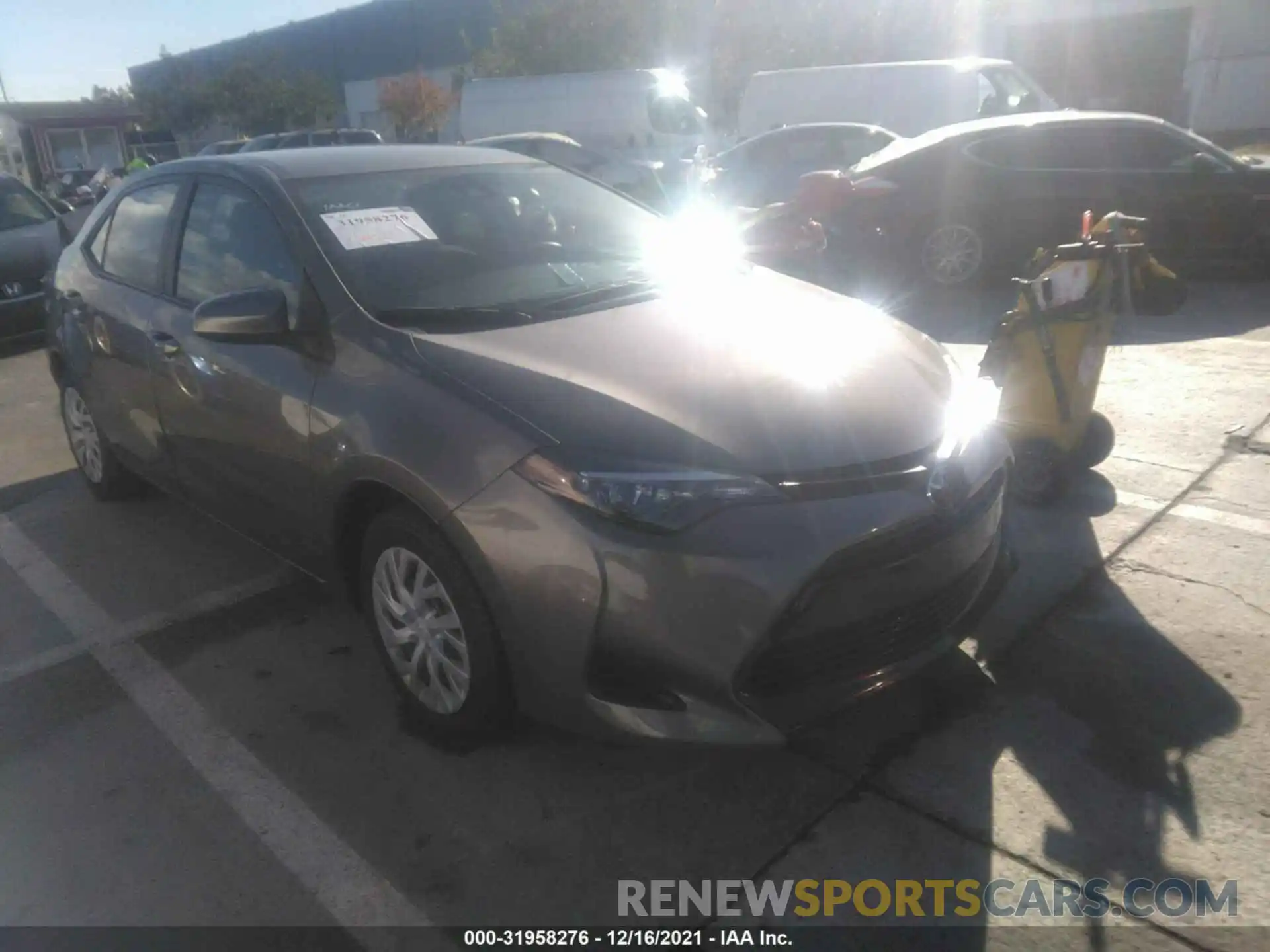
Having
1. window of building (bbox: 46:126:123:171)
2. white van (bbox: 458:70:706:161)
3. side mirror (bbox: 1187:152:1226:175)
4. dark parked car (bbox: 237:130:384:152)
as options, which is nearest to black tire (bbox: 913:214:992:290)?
side mirror (bbox: 1187:152:1226:175)

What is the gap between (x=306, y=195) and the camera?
3.39m

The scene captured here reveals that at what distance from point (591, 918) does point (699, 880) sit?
28 cm

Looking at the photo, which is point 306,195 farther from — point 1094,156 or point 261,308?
point 1094,156

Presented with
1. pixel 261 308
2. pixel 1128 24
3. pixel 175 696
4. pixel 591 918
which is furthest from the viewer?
pixel 1128 24

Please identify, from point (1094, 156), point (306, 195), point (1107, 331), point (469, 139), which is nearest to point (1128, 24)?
point (469, 139)

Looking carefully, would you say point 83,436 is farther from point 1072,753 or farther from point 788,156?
point 788,156

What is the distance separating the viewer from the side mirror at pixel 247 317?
9.96 feet

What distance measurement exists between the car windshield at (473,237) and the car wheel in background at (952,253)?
530 cm

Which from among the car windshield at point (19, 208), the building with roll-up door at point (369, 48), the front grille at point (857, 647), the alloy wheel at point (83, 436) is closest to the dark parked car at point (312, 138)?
the car windshield at point (19, 208)

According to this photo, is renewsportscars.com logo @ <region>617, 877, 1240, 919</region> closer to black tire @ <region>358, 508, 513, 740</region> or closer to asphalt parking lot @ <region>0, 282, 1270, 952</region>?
asphalt parking lot @ <region>0, 282, 1270, 952</region>

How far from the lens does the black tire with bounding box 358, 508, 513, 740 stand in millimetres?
2629

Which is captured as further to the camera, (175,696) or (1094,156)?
(1094,156)

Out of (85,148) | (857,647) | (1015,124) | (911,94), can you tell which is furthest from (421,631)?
(85,148)

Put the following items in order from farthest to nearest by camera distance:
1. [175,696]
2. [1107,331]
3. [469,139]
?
[469,139]
[1107,331]
[175,696]
